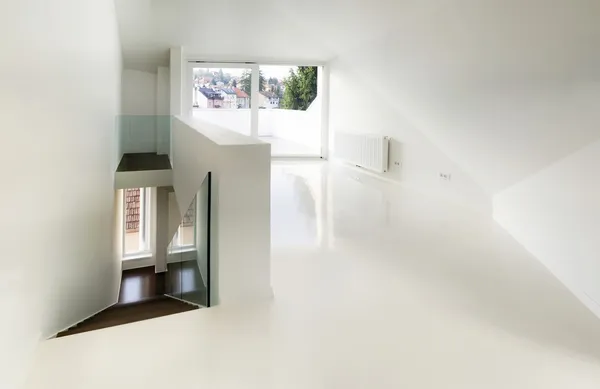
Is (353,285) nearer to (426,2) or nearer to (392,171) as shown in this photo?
(426,2)

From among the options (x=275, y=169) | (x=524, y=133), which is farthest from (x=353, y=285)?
(x=275, y=169)

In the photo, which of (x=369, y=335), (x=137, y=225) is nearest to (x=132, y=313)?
(x=369, y=335)

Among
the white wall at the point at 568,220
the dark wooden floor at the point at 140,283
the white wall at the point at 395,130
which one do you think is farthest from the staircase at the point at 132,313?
the dark wooden floor at the point at 140,283

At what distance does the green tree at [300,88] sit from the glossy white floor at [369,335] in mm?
6372

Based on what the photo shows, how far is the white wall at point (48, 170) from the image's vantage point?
5.61 ft

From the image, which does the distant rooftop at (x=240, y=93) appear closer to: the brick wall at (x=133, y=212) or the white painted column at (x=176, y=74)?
the white painted column at (x=176, y=74)

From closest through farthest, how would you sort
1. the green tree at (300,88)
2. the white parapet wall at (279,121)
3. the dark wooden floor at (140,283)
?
the dark wooden floor at (140,283), the white parapet wall at (279,121), the green tree at (300,88)

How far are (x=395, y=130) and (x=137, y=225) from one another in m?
6.03

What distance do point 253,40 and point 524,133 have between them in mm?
5549

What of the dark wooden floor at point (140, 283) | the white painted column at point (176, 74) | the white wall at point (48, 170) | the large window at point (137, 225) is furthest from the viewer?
the large window at point (137, 225)

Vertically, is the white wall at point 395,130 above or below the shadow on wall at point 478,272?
above

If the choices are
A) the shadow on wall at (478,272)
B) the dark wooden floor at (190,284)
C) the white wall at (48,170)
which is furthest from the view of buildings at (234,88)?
the dark wooden floor at (190,284)

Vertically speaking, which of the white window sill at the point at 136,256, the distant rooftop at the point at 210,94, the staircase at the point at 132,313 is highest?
the distant rooftop at the point at 210,94

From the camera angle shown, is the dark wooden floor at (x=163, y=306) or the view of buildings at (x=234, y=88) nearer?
the dark wooden floor at (x=163, y=306)
